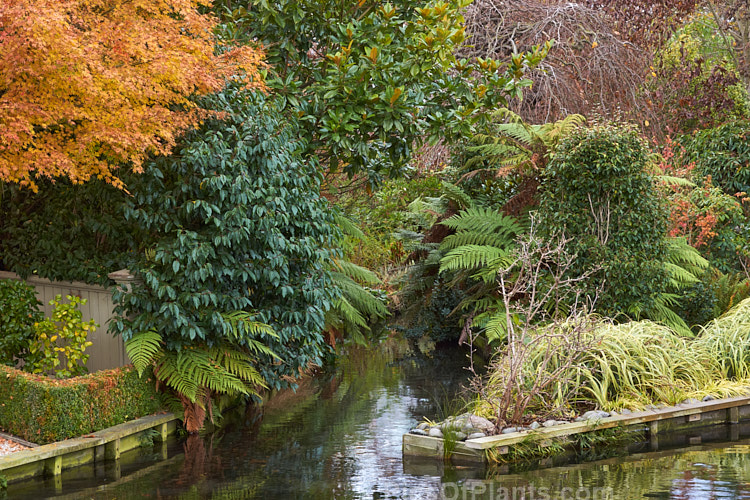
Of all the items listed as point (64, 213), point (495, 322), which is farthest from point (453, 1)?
point (64, 213)

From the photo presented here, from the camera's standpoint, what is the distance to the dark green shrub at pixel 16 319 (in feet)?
26.3

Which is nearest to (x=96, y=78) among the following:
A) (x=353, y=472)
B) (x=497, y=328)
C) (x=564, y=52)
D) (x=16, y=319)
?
(x=16, y=319)

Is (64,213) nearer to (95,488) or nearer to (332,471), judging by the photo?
(95,488)

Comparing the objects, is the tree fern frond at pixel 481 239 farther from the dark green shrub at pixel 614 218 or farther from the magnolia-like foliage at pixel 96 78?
the magnolia-like foliage at pixel 96 78

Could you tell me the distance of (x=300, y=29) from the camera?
8945mm

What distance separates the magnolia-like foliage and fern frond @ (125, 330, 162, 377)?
1442 mm

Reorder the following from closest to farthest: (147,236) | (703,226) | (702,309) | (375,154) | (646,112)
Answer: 1. (147,236)
2. (375,154)
3. (702,309)
4. (703,226)
5. (646,112)

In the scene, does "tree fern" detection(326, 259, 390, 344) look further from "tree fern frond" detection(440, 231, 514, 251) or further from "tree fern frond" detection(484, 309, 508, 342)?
"tree fern frond" detection(484, 309, 508, 342)

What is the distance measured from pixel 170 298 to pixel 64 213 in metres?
1.81

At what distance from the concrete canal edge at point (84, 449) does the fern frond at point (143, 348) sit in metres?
0.51

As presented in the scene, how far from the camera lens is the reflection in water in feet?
18.5

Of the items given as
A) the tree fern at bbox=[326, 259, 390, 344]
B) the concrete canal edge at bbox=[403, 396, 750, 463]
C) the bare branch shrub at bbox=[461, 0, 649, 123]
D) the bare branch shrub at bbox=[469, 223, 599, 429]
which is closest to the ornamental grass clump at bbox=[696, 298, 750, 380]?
the concrete canal edge at bbox=[403, 396, 750, 463]

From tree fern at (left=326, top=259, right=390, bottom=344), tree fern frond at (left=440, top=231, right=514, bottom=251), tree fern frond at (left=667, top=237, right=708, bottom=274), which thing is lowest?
tree fern at (left=326, top=259, right=390, bottom=344)

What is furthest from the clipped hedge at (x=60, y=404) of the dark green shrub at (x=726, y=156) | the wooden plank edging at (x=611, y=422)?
the dark green shrub at (x=726, y=156)
